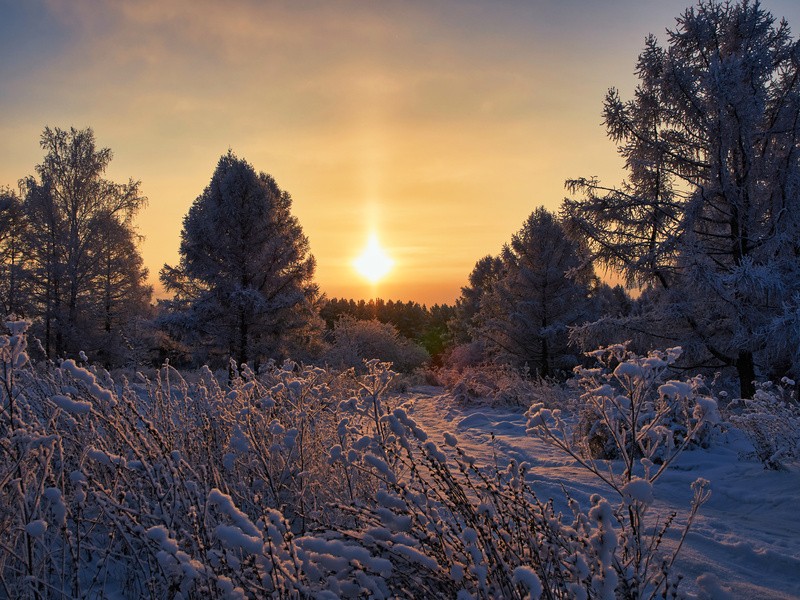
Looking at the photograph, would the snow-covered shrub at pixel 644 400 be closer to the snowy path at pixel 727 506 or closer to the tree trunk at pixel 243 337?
the snowy path at pixel 727 506

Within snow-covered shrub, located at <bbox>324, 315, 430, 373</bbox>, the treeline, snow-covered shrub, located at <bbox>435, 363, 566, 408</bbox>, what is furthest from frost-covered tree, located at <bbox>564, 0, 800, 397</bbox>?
the treeline

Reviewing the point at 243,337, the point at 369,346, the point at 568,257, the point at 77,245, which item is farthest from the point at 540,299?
the point at 77,245

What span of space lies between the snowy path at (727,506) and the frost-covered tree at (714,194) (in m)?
2.92

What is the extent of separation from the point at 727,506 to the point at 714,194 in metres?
5.99

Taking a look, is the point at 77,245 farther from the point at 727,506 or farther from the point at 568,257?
the point at 727,506

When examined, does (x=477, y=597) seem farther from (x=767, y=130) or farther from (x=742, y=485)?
(x=767, y=130)

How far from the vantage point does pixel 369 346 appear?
70.7 ft

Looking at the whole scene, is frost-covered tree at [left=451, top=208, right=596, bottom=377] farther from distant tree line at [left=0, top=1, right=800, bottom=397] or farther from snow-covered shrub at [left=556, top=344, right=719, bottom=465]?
snow-covered shrub at [left=556, top=344, right=719, bottom=465]

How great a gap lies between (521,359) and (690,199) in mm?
8761

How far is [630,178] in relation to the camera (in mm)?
9555

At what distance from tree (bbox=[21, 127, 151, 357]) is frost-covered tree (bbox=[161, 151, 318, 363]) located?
4.99m

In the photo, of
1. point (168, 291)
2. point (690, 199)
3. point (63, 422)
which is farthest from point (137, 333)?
point (690, 199)

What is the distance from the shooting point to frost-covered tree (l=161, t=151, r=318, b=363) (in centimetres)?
1473

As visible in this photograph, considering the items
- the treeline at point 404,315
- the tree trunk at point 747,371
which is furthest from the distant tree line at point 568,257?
the treeline at point 404,315
